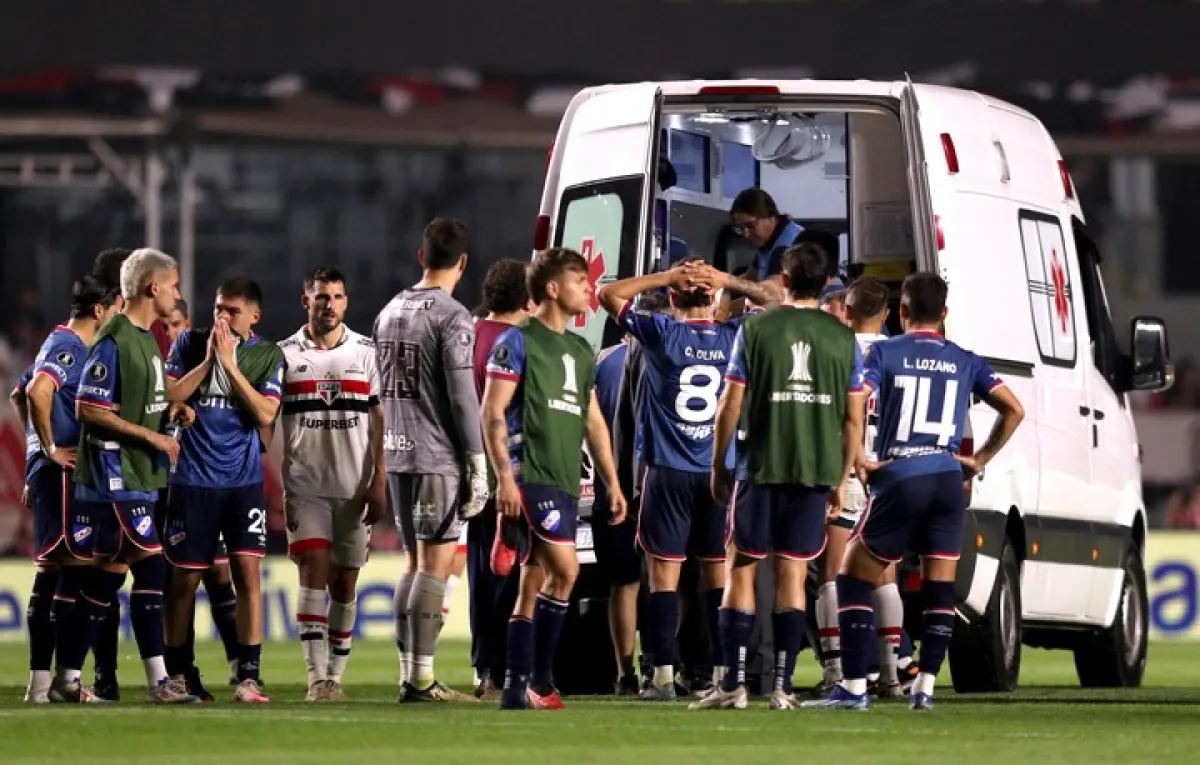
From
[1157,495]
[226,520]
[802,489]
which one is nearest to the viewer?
[802,489]

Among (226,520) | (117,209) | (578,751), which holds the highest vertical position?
(117,209)

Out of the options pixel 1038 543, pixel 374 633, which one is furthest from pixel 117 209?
pixel 1038 543

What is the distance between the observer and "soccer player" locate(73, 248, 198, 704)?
37.9ft

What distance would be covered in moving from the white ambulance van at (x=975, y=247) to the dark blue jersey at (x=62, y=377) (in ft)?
6.89

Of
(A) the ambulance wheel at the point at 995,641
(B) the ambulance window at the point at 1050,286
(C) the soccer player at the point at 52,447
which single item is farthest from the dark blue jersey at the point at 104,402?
(B) the ambulance window at the point at 1050,286

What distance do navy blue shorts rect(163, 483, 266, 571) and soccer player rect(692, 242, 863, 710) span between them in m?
2.13

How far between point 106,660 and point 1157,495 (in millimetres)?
14634

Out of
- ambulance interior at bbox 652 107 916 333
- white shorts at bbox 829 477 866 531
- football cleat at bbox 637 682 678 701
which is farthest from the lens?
ambulance interior at bbox 652 107 916 333

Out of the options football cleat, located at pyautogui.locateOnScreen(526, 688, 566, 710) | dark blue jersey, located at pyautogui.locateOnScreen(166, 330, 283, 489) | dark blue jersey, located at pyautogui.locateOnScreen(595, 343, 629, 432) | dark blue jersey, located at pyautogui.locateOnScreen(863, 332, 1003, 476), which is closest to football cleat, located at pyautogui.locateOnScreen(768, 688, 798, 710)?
football cleat, located at pyautogui.locateOnScreen(526, 688, 566, 710)

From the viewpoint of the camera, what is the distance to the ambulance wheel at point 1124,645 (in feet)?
47.8

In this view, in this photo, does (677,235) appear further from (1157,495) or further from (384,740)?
(1157,495)

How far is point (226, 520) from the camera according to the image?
1198 cm

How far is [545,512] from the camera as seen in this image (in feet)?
35.0

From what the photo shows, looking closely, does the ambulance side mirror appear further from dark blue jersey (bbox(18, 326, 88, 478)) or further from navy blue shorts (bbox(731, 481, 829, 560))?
dark blue jersey (bbox(18, 326, 88, 478))
